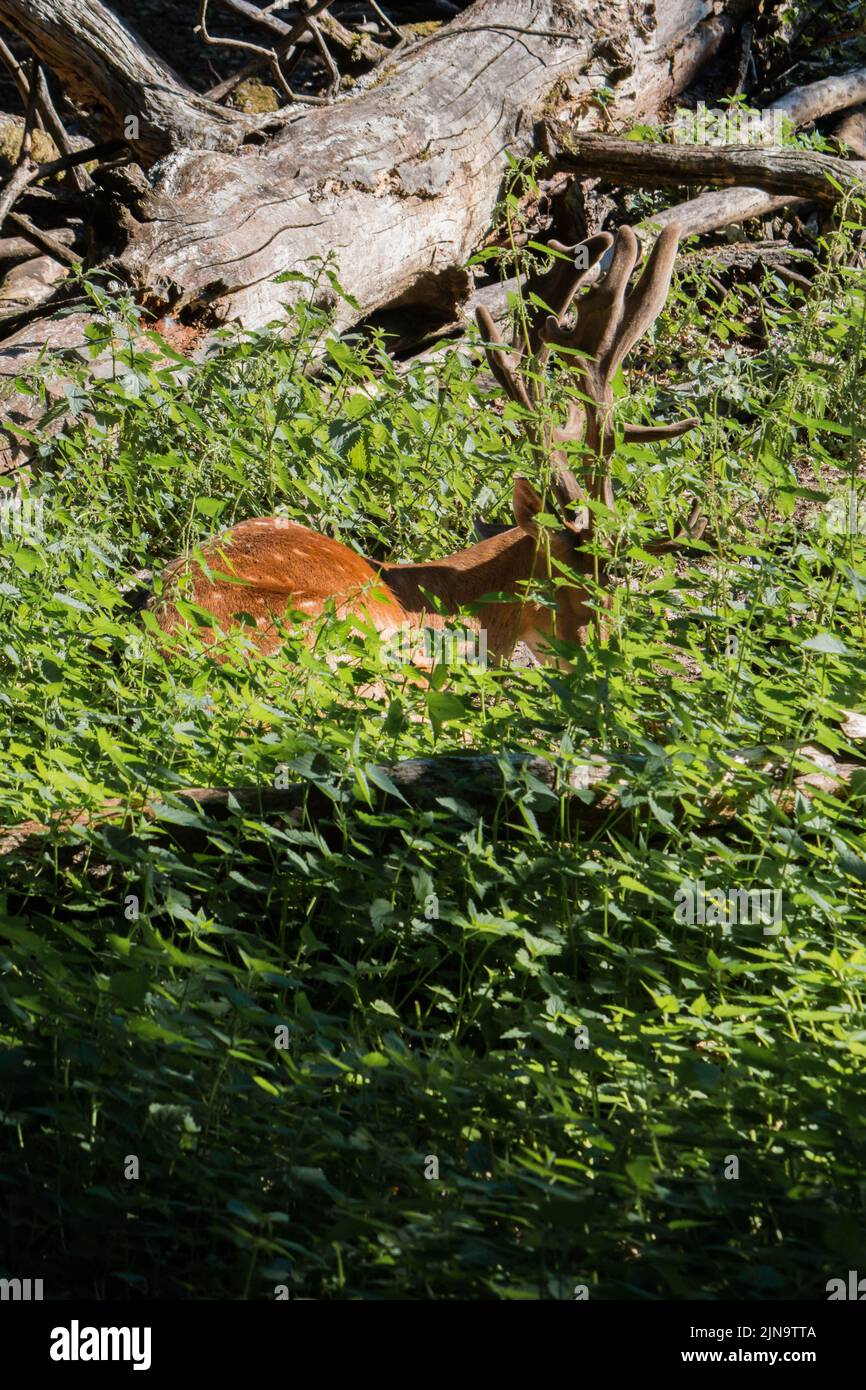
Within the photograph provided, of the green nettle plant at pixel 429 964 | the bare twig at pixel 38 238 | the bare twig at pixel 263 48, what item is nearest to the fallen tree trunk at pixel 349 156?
the bare twig at pixel 263 48

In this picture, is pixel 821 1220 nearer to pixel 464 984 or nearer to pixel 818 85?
pixel 464 984

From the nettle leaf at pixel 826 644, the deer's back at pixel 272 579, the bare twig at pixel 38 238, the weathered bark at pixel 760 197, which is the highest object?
the weathered bark at pixel 760 197

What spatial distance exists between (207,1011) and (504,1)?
8.05 meters

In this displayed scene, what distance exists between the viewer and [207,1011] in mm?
2939

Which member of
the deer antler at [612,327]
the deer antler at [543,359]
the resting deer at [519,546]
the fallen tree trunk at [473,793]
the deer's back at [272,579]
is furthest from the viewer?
the deer antler at [612,327]

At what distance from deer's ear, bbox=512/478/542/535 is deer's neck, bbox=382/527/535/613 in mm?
105

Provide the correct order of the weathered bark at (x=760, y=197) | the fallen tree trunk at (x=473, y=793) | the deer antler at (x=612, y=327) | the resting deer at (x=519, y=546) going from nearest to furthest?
the fallen tree trunk at (x=473, y=793)
the resting deer at (x=519, y=546)
the deer antler at (x=612, y=327)
the weathered bark at (x=760, y=197)

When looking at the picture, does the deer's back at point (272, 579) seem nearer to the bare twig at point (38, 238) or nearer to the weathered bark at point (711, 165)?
the bare twig at point (38, 238)

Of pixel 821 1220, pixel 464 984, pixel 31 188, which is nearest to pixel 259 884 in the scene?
pixel 464 984

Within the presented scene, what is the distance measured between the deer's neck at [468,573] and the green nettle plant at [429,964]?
1.32 ft

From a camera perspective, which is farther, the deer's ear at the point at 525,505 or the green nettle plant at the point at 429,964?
the deer's ear at the point at 525,505

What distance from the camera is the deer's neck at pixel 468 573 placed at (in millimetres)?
5930

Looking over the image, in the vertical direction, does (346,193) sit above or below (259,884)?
above

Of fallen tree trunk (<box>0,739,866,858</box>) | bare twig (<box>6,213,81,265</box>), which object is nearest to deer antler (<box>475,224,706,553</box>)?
Answer: fallen tree trunk (<box>0,739,866,858</box>)
